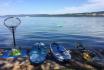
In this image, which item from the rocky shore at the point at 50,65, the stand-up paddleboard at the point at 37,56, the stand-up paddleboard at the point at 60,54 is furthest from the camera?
the stand-up paddleboard at the point at 60,54

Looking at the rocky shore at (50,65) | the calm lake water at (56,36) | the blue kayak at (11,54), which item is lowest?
the calm lake water at (56,36)

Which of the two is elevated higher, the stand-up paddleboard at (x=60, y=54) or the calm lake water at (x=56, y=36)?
the stand-up paddleboard at (x=60, y=54)

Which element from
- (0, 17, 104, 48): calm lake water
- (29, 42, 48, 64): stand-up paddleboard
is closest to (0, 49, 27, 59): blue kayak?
(29, 42, 48, 64): stand-up paddleboard

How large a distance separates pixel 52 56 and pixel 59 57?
10.0 ft

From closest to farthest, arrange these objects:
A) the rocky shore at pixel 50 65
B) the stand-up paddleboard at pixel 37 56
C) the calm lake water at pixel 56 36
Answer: the rocky shore at pixel 50 65 < the stand-up paddleboard at pixel 37 56 < the calm lake water at pixel 56 36

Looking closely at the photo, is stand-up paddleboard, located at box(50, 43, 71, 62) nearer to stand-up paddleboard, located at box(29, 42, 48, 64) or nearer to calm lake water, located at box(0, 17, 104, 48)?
stand-up paddleboard, located at box(29, 42, 48, 64)

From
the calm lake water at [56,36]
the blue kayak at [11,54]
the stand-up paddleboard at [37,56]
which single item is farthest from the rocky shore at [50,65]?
the calm lake water at [56,36]

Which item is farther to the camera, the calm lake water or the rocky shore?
the calm lake water

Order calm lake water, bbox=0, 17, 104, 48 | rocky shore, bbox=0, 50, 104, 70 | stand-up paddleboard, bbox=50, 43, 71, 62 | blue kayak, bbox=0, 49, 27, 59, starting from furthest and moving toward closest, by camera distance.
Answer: calm lake water, bbox=0, 17, 104, 48, blue kayak, bbox=0, 49, 27, 59, stand-up paddleboard, bbox=50, 43, 71, 62, rocky shore, bbox=0, 50, 104, 70

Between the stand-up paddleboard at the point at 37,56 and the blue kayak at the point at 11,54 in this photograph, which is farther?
the blue kayak at the point at 11,54

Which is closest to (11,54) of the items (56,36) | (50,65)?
(50,65)

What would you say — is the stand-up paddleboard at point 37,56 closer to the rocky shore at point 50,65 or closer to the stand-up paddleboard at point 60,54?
the rocky shore at point 50,65

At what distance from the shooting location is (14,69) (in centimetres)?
2770

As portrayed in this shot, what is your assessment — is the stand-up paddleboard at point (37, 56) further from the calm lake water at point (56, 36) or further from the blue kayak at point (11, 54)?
the calm lake water at point (56, 36)
